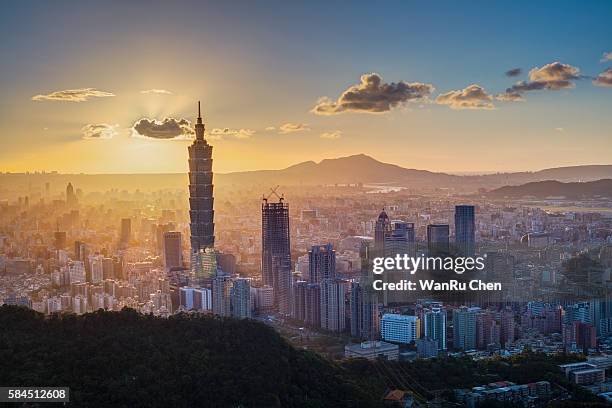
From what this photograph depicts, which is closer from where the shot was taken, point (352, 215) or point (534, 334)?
point (534, 334)

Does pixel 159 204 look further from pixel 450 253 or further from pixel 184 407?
pixel 184 407

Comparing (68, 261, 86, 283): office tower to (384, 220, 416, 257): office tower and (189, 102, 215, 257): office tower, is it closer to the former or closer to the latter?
(189, 102, 215, 257): office tower

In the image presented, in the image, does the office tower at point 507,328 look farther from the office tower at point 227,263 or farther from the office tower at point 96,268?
the office tower at point 96,268

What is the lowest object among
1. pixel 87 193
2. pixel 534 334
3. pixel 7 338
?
pixel 534 334

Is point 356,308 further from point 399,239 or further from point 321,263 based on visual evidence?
point 321,263

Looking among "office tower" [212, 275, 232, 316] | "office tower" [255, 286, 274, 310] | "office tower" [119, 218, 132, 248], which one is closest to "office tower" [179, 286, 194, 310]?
"office tower" [212, 275, 232, 316]

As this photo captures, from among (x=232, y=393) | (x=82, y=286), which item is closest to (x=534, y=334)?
(x=232, y=393)
